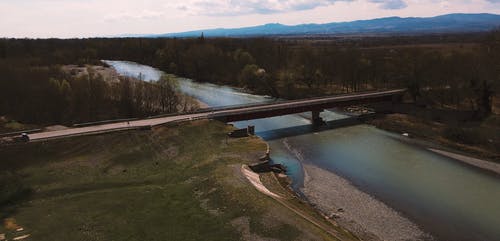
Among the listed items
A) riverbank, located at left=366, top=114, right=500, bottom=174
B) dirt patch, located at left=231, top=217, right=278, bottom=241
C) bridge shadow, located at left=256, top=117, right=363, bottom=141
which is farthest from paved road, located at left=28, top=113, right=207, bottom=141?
riverbank, located at left=366, top=114, right=500, bottom=174

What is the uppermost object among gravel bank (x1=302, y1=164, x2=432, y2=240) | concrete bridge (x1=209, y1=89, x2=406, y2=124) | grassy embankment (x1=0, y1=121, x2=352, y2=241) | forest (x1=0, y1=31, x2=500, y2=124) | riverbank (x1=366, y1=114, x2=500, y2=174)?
forest (x1=0, y1=31, x2=500, y2=124)

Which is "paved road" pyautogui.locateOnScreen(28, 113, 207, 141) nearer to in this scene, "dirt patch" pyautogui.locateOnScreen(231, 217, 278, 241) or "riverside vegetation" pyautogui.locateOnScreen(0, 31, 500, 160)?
"riverside vegetation" pyautogui.locateOnScreen(0, 31, 500, 160)

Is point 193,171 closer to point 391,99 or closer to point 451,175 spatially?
point 451,175

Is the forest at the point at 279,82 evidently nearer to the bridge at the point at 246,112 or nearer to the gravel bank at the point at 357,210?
the bridge at the point at 246,112

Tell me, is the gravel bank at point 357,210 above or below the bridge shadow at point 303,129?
below

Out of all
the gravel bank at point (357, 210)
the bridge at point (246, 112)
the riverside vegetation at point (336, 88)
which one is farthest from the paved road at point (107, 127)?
the gravel bank at point (357, 210)

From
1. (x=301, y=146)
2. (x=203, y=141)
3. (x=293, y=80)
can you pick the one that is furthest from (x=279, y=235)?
(x=293, y=80)
